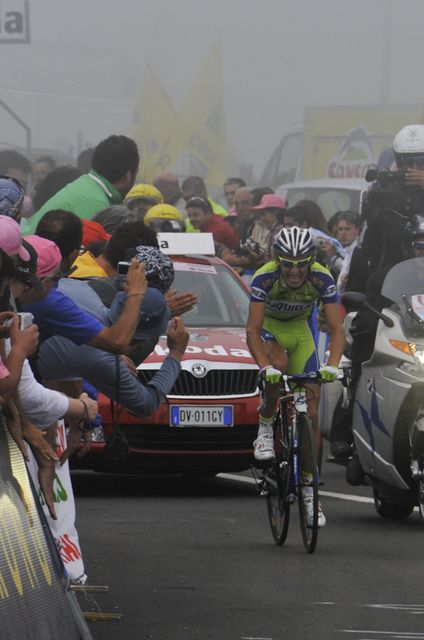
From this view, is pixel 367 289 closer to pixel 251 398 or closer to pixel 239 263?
pixel 251 398

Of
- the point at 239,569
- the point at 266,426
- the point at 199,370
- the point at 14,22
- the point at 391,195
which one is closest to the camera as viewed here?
the point at 239,569

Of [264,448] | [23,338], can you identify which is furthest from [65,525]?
[264,448]

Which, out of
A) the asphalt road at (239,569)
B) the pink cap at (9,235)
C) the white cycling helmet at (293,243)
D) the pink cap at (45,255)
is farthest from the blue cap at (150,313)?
the white cycling helmet at (293,243)

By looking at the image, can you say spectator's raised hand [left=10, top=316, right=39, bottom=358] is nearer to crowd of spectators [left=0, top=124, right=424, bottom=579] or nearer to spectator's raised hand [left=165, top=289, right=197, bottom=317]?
crowd of spectators [left=0, top=124, right=424, bottom=579]

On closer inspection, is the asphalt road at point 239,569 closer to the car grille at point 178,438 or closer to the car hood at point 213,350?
the car grille at point 178,438

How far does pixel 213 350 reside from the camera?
545 inches

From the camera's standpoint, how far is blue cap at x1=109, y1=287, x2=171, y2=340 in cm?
882

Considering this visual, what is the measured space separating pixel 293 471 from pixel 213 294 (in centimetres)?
430

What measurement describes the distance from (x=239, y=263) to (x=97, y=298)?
989 centimetres

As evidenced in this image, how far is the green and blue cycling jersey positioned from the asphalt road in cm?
101

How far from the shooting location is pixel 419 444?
11.3m

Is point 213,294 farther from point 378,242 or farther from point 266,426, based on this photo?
point 266,426

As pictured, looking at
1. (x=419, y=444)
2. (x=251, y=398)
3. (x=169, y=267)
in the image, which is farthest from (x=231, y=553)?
(x=251, y=398)

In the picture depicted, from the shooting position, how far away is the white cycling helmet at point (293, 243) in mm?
11500
